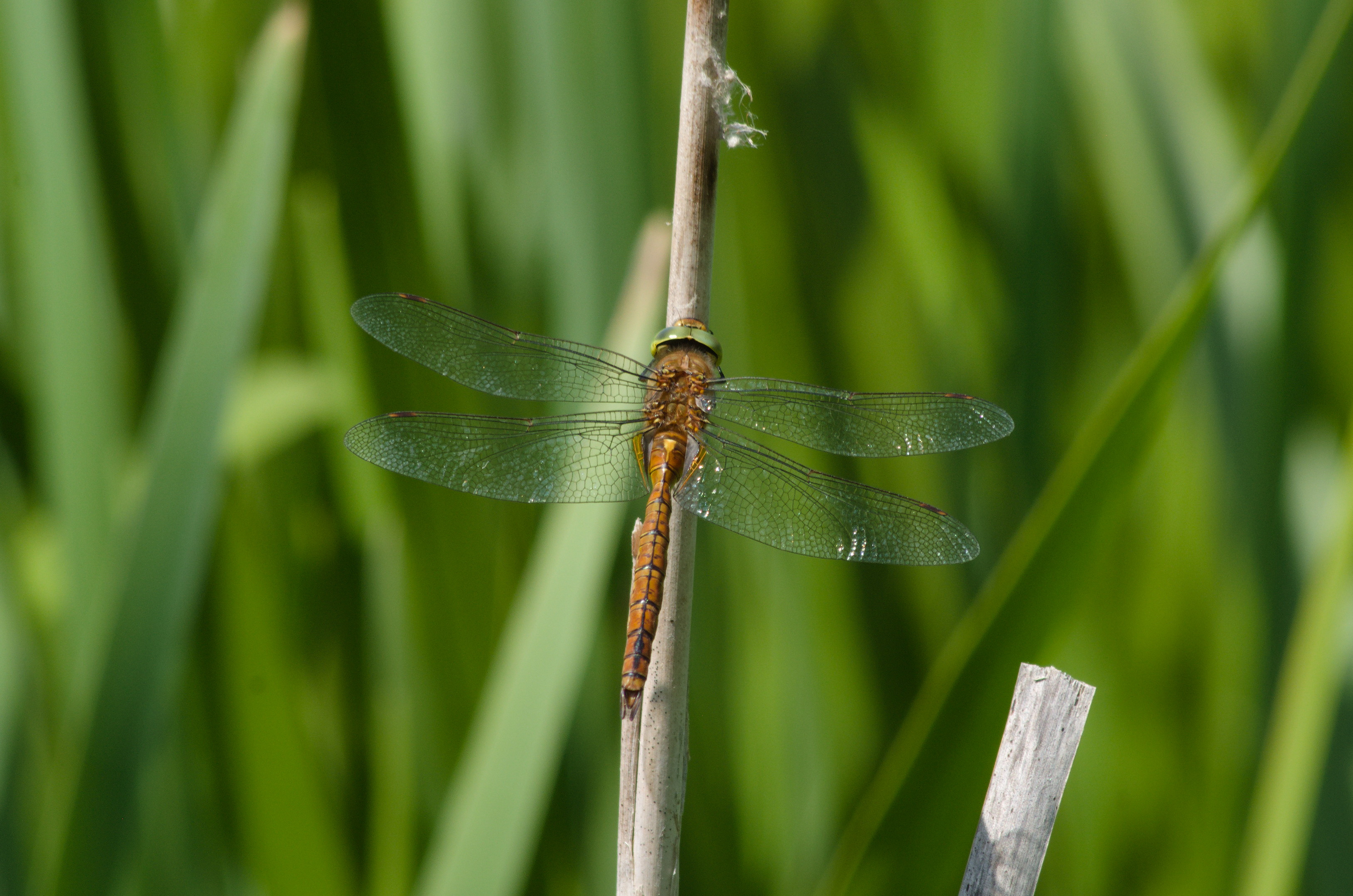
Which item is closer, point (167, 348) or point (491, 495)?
point (491, 495)

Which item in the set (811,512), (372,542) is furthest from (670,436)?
(372,542)

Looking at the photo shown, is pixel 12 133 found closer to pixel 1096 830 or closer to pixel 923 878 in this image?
pixel 923 878

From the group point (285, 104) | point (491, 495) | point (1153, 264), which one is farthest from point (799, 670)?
point (285, 104)

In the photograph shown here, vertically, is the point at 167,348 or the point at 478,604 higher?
the point at 167,348

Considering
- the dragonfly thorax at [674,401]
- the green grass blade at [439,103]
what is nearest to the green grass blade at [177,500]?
the green grass blade at [439,103]

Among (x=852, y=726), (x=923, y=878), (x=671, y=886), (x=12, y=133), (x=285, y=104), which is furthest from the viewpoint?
(x=852, y=726)

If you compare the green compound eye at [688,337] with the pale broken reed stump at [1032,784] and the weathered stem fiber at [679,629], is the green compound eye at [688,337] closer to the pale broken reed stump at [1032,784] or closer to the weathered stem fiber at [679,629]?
the weathered stem fiber at [679,629]
